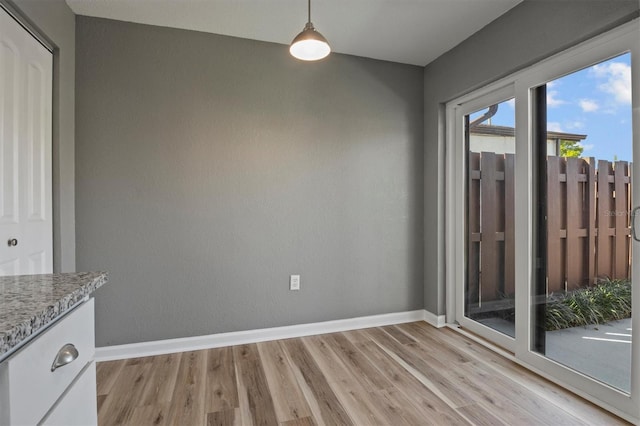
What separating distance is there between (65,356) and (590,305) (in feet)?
8.59

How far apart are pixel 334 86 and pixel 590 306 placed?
2.50 metres

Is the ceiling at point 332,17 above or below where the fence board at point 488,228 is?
above

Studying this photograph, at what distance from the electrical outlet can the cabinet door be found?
1.85 meters

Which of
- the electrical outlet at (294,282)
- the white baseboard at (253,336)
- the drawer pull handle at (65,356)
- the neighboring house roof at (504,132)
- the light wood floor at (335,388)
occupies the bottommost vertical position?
the light wood floor at (335,388)

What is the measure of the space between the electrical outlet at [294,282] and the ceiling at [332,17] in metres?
2.02

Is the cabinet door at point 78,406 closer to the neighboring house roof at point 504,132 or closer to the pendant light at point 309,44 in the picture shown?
the pendant light at point 309,44

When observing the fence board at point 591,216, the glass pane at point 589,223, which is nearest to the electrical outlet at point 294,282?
the glass pane at point 589,223

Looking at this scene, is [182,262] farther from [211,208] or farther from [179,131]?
[179,131]

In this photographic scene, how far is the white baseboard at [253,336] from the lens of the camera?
2.38 metres

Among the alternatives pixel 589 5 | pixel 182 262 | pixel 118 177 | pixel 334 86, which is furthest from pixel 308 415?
pixel 589 5

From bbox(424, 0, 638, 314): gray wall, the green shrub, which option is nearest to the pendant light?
bbox(424, 0, 638, 314): gray wall

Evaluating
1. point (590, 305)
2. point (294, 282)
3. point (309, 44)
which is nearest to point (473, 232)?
point (590, 305)

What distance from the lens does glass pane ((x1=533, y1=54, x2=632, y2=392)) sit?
1.76 metres

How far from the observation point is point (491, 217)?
8.64 feet
